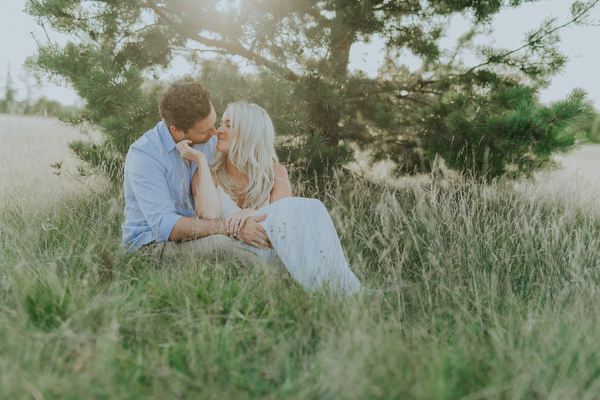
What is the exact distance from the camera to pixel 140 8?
134 inches

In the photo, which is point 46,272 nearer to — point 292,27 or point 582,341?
point 582,341

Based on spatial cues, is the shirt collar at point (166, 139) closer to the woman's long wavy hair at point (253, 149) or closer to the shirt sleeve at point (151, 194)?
the shirt sleeve at point (151, 194)

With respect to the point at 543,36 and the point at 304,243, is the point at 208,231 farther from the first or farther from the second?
the point at 543,36

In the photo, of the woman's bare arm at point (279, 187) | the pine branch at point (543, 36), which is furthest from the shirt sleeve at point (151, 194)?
the pine branch at point (543, 36)

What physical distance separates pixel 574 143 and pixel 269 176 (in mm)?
2303

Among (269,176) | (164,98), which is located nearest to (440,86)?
(269,176)

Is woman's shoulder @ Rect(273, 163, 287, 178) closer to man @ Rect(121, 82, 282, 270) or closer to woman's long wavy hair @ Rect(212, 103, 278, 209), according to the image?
woman's long wavy hair @ Rect(212, 103, 278, 209)

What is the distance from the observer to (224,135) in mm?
2711

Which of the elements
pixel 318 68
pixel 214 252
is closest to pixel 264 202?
pixel 214 252

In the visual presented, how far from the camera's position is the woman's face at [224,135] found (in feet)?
8.84

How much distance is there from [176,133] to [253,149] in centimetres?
53

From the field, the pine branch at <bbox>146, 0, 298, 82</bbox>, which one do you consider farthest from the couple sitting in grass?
the pine branch at <bbox>146, 0, 298, 82</bbox>

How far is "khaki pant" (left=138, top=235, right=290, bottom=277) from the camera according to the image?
7.63 ft

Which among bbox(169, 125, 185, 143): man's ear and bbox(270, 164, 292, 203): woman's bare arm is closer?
bbox(169, 125, 185, 143): man's ear
